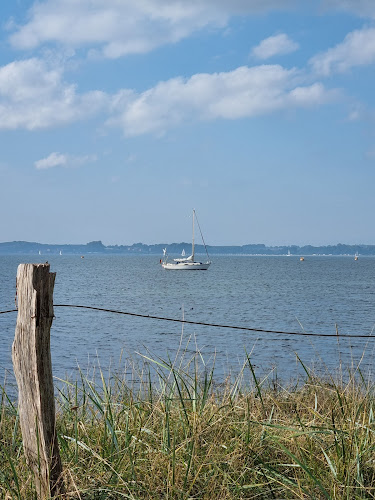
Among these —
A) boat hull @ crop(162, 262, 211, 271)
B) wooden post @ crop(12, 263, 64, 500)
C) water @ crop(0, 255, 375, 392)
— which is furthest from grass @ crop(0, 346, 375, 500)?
boat hull @ crop(162, 262, 211, 271)

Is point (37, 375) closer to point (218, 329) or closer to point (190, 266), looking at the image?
point (218, 329)

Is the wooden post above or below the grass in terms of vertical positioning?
above

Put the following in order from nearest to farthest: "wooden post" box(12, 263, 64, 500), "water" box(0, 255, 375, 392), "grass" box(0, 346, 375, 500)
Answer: "wooden post" box(12, 263, 64, 500) < "grass" box(0, 346, 375, 500) < "water" box(0, 255, 375, 392)

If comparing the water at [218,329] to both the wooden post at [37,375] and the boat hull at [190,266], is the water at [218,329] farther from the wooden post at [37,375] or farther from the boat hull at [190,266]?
the boat hull at [190,266]

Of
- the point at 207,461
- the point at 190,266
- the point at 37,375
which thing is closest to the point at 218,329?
the point at 207,461

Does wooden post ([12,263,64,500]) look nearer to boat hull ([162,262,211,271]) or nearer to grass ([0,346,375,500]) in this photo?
grass ([0,346,375,500])

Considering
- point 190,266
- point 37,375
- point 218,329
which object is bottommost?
point 218,329

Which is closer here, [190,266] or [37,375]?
[37,375]

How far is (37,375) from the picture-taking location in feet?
12.1

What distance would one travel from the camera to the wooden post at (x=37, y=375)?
3.69m

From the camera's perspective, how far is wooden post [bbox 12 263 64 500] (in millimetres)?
3693

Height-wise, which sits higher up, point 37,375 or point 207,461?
point 37,375

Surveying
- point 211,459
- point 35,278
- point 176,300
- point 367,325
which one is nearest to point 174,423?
point 211,459

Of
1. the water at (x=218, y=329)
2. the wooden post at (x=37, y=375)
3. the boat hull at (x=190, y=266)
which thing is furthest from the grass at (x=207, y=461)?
the boat hull at (x=190, y=266)
